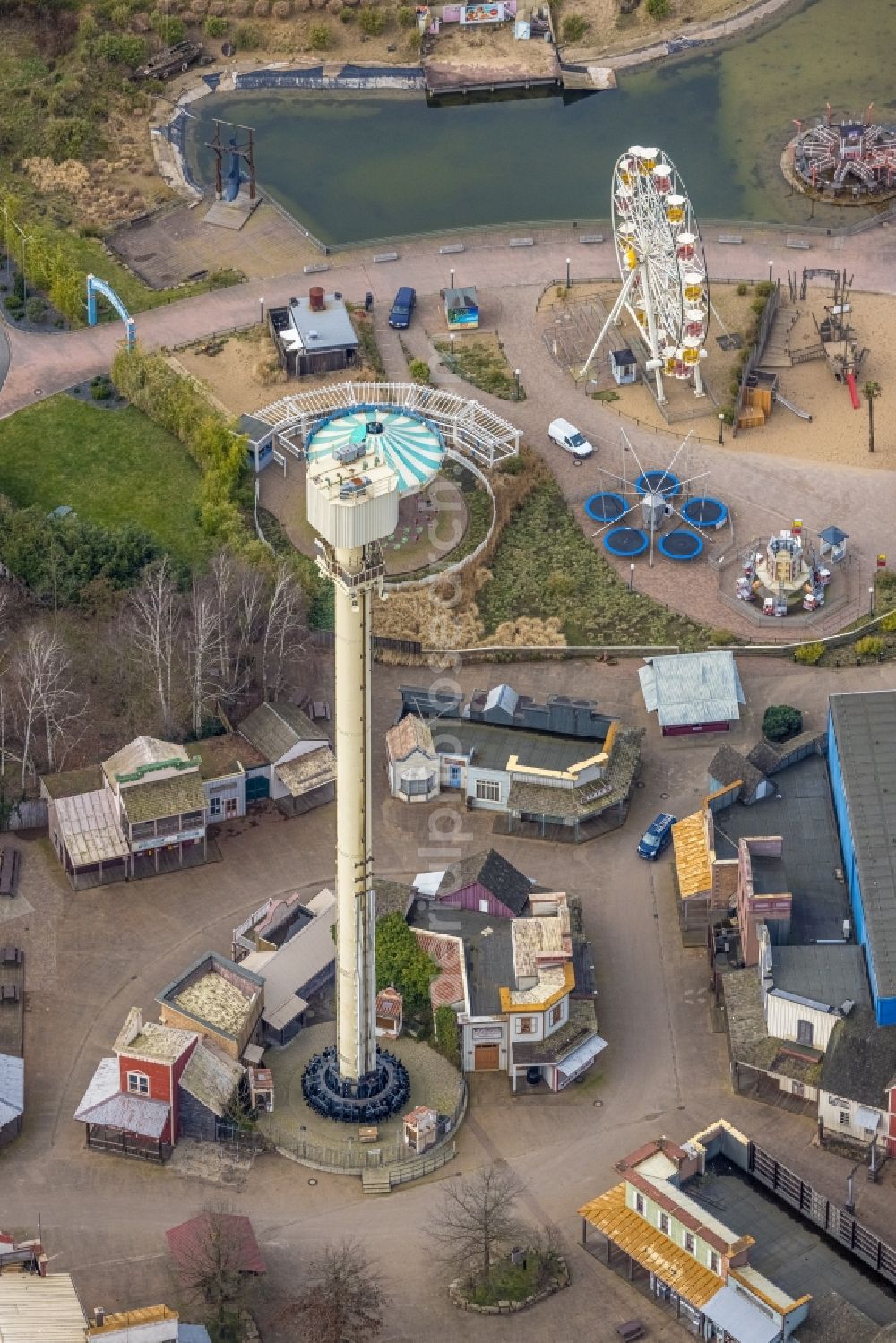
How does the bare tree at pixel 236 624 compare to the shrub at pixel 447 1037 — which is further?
the bare tree at pixel 236 624

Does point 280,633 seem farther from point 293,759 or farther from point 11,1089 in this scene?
point 11,1089

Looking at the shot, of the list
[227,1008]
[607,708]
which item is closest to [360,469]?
[227,1008]

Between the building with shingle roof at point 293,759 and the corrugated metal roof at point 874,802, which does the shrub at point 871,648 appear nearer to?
the corrugated metal roof at point 874,802

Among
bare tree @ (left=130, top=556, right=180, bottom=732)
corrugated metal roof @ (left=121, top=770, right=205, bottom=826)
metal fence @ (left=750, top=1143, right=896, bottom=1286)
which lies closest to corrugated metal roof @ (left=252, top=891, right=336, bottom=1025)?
corrugated metal roof @ (left=121, top=770, right=205, bottom=826)

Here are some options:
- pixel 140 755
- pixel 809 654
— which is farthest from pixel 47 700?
pixel 809 654

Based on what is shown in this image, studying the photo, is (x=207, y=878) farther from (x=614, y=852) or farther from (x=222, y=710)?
(x=614, y=852)

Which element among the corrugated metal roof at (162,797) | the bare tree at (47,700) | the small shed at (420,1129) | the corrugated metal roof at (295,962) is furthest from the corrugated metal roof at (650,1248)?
the bare tree at (47,700)
